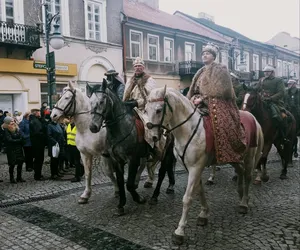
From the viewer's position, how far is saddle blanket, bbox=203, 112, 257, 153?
454 cm

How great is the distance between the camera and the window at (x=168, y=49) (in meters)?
23.9

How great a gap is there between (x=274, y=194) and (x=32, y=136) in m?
6.03

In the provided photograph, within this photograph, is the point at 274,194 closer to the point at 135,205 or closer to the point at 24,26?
the point at 135,205

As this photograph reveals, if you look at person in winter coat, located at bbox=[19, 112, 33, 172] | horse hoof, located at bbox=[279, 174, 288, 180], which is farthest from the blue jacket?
horse hoof, located at bbox=[279, 174, 288, 180]

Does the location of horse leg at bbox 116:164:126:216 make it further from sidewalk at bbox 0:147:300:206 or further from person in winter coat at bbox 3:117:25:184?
person in winter coat at bbox 3:117:25:184

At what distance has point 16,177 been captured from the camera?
8594mm

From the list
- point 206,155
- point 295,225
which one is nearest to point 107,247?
point 206,155

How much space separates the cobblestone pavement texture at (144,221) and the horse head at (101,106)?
4.96 feet

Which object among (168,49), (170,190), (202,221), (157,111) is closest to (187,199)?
(202,221)

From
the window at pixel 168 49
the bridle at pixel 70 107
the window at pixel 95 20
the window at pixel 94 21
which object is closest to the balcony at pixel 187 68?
the window at pixel 168 49

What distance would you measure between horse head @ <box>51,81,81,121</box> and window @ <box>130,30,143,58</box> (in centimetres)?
1544

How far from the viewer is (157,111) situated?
4.18m

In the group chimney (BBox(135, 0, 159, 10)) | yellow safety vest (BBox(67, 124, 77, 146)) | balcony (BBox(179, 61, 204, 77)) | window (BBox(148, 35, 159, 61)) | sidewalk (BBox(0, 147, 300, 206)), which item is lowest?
sidewalk (BBox(0, 147, 300, 206))

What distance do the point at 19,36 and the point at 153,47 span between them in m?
10.2
